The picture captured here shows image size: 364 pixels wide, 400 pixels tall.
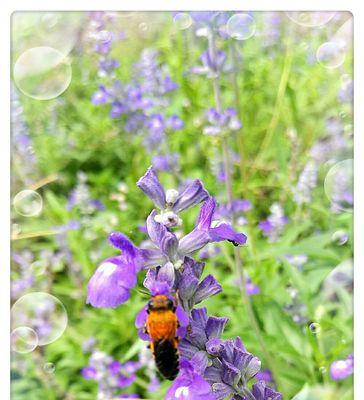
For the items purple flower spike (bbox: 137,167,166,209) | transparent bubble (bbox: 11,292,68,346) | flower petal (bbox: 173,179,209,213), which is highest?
purple flower spike (bbox: 137,167,166,209)

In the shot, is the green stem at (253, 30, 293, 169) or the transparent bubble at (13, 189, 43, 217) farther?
the green stem at (253, 30, 293, 169)

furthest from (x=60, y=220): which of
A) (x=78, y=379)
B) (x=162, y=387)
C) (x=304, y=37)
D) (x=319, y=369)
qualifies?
(x=304, y=37)

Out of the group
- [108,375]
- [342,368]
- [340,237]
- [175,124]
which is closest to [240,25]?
[175,124]

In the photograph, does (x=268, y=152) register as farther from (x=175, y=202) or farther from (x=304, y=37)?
(x=175, y=202)

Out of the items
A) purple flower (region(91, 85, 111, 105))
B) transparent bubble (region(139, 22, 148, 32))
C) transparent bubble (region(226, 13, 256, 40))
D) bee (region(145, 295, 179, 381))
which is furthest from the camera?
transparent bubble (region(139, 22, 148, 32))

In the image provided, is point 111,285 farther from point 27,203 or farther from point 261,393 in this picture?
point 27,203

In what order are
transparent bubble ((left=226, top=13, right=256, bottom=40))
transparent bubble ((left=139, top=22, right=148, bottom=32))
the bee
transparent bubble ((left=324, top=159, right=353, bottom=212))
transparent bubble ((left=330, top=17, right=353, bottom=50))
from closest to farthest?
the bee < transparent bubble ((left=226, top=13, right=256, bottom=40)) < transparent bubble ((left=324, top=159, right=353, bottom=212)) < transparent bubble ((left=330, top=17, right=353, bottom=50)) < transparent bubble ((left=139, top=22, right=148, bottom=32))

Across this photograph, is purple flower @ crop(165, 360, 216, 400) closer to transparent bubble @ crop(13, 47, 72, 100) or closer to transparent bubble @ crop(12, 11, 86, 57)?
transparent bubble @ crop(13, 47, 72, 100)

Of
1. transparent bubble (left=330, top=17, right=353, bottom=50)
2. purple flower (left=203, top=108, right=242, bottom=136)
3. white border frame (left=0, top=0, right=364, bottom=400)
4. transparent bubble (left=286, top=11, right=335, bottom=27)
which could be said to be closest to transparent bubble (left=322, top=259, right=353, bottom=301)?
white border frame (left=0, top=0, right=364, bottom=400)
